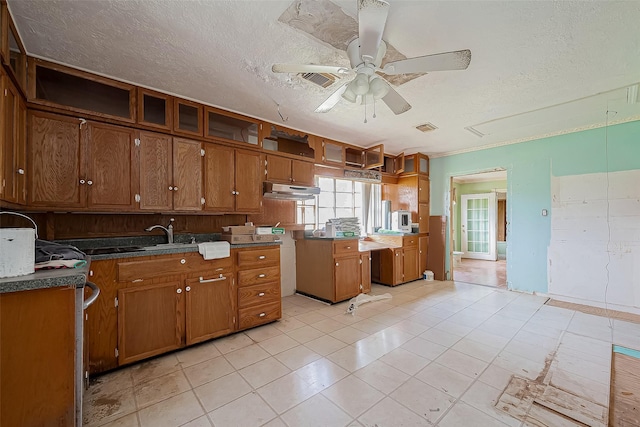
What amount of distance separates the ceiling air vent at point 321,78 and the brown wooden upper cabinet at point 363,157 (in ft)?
6.71

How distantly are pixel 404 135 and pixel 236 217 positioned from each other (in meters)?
2.86

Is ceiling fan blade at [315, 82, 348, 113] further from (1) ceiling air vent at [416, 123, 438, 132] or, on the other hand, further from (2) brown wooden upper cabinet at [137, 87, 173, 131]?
(1) ceiling air vent at [416, 123, 438, 132]

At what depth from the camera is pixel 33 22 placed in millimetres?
1657

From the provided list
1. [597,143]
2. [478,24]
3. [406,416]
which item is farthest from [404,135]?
[406,416]

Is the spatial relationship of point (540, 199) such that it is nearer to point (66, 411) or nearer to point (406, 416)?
point (406, 416)

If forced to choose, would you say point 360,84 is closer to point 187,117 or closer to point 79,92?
point 187,117

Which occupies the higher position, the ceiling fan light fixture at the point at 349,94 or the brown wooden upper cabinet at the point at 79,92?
the brown wooden upper cabinet at the point at 79,92

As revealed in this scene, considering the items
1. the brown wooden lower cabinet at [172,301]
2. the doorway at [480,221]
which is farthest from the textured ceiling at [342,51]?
the doorway at [480,221]

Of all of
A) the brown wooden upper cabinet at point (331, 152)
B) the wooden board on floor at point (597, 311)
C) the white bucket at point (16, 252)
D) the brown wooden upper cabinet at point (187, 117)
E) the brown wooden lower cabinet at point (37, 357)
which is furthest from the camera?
the brown wooden upper cabinet at point (331, 152)

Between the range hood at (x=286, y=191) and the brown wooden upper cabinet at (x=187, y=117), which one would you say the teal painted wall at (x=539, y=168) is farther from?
the brown wooden upper cabinet at (x=187, y=117)

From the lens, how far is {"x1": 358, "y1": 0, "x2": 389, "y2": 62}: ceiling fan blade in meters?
1.25

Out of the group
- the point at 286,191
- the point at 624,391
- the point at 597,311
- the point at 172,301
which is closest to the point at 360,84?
the point at 286,191

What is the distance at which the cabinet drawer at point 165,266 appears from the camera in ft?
6.82

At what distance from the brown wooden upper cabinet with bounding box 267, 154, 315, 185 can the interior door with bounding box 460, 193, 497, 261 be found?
6.26 m
